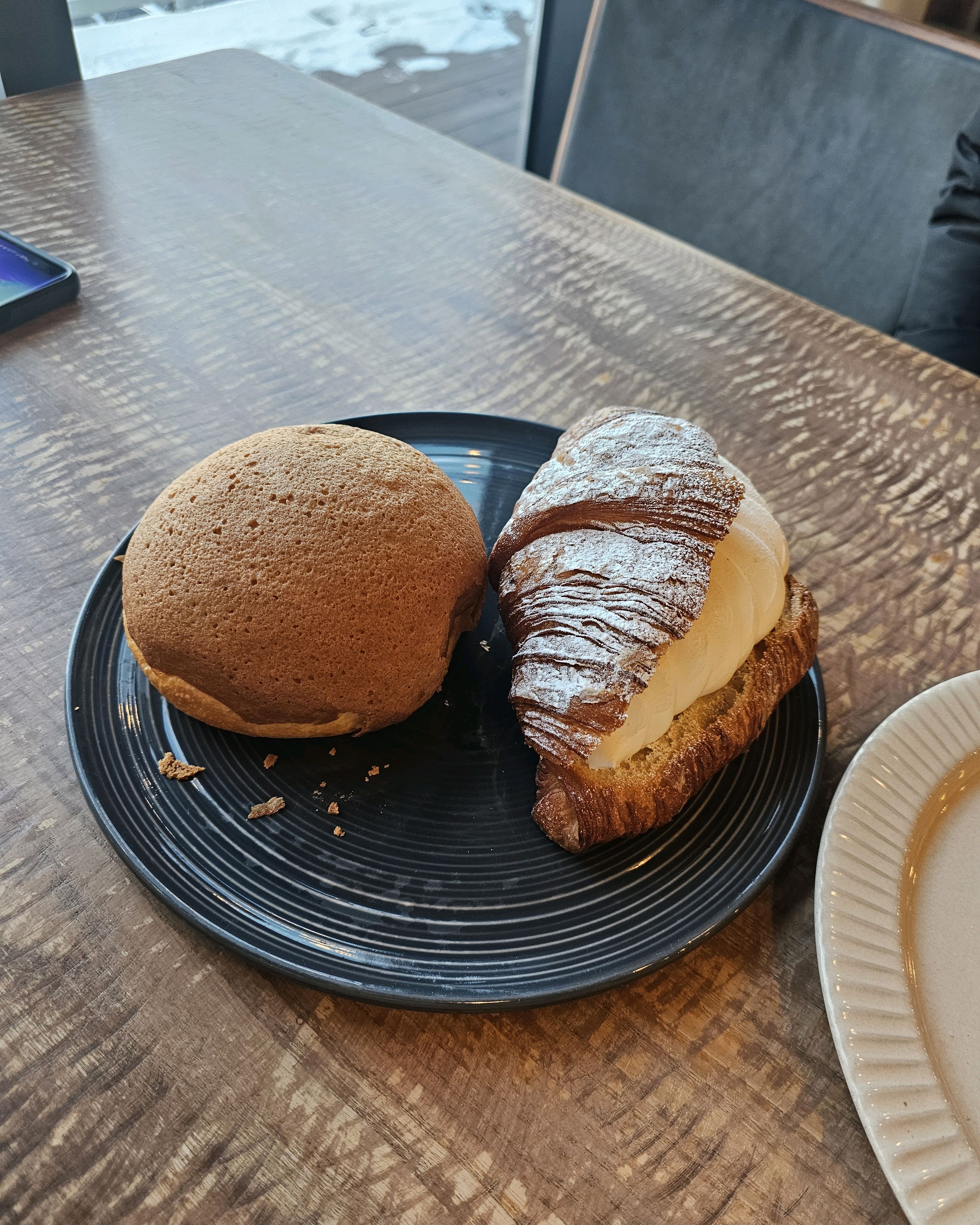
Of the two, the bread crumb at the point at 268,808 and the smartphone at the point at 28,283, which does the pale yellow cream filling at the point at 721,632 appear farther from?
the smartphone at the point at 28,283

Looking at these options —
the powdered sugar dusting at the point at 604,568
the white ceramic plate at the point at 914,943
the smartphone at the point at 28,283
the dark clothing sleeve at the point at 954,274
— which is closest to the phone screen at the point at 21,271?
the smartphone at the point at 28,283

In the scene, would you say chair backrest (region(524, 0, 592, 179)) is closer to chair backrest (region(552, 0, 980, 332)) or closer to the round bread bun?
chair backrest (region(552, 0, 980, 332))

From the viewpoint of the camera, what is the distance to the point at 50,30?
4.12 ft

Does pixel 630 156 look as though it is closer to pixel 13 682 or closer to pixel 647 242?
pixel 647 242

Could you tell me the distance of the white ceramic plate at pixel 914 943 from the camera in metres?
0.41

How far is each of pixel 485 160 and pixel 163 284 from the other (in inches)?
19.8

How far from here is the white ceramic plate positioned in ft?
1.34

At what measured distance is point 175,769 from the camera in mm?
542

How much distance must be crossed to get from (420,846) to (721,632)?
8.7 inches

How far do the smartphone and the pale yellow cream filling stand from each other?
0.70m

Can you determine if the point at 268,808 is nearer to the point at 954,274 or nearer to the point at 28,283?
the point at 28,283

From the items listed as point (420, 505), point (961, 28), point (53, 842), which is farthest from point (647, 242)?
point (961, 28)

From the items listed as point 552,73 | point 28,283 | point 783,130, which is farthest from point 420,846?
point 552,73

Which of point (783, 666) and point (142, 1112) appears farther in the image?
point (783, 666)
